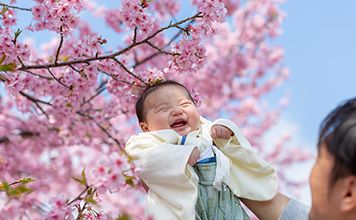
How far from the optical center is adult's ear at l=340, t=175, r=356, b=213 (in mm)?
987

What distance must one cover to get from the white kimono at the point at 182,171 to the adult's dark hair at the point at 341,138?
2.06ft

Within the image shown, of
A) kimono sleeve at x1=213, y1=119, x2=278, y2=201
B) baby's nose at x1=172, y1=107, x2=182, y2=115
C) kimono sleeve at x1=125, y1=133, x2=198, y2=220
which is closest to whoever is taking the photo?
kimono sleeve at x1=125, y1=133, x2=198, y2=220

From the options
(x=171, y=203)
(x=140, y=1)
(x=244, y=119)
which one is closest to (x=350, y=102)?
(x=171, y=203)

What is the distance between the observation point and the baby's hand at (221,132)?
1832 millimetres

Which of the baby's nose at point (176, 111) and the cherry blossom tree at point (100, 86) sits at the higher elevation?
the cherry blossom tree at point (100, 86)

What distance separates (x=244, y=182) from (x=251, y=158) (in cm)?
15

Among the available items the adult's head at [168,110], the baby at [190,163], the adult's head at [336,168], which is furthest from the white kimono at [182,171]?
the adult's head at [336,168]

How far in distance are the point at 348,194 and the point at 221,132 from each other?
35.6 inches

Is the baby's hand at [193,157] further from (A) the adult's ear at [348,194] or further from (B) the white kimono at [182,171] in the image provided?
(A) the adult's ear at [348,194]

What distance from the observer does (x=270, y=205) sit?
1.70 metres

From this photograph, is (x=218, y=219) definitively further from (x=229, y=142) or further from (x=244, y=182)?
(x=229, y=142)

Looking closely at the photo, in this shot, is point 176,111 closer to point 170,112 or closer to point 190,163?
point 170,112

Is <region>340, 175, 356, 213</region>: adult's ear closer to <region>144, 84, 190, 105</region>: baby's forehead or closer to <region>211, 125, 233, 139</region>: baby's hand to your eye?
<region>211, 125, 233, 139</region>: baby's hand

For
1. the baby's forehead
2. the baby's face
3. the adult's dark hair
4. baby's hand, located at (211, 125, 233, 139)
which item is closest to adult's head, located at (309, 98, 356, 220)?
the adult's dark hair
